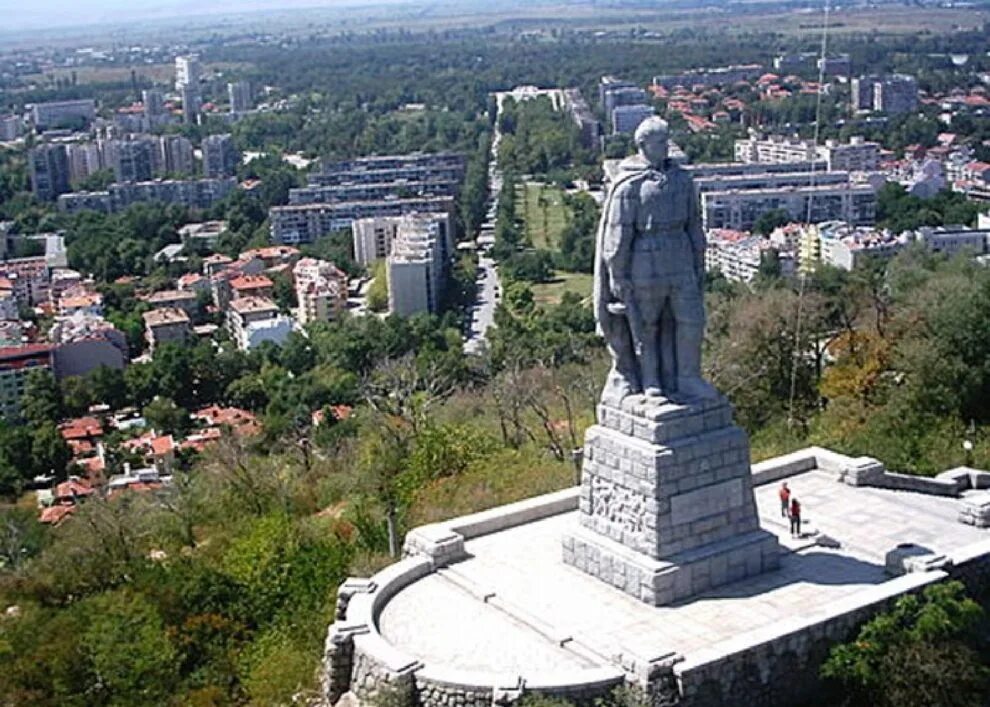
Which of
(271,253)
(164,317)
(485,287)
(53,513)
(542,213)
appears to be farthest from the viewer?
(542,213)

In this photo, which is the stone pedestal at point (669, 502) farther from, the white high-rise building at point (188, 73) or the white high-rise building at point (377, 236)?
the white high-rise building at point (188, 73)

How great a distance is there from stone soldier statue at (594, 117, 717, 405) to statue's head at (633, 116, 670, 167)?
0.01 m

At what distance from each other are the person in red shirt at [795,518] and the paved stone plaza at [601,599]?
119 millimetres

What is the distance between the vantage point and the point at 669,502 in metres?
13.4

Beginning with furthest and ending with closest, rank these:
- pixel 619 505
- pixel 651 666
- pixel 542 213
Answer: pixel 542 213, pixel 619 505, pixel 651 666

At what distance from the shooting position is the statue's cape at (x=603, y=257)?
13586 millimetres

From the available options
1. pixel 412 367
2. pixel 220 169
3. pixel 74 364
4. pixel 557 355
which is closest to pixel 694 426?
pixel 412 367

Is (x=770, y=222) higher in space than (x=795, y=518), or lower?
lower

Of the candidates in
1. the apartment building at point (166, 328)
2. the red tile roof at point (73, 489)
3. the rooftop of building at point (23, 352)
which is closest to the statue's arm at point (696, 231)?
the red tile roof at point (73, 489)

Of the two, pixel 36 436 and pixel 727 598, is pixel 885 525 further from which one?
pixel 36 436

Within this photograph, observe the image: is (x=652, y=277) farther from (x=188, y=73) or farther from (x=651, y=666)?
(x=188, y=73)

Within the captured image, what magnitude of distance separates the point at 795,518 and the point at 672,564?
2164mm

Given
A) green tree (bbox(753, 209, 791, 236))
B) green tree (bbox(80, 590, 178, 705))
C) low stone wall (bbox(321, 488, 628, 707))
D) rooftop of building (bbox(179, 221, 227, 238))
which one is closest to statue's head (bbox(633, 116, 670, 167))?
low stone wall (bbox(321, 488, 628, 707))

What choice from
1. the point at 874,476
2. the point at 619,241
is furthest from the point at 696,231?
the point at 874,476
